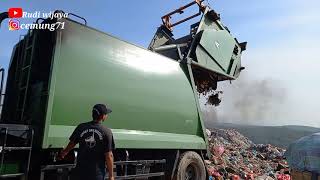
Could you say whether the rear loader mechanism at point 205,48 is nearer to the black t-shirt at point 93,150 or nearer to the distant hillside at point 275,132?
the black t-shirt at point 93,150

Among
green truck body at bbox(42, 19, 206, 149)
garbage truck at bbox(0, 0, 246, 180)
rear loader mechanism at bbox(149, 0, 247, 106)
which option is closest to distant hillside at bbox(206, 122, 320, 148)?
rear loader mechanism at bbox(149, 0, 247, 106)

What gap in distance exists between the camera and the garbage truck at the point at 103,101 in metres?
4.36

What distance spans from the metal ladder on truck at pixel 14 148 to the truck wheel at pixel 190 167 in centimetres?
267

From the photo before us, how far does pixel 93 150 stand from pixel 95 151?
0.02m

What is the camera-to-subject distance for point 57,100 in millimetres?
4488

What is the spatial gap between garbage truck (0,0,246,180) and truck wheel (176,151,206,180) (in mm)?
16

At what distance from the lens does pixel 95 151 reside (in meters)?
3.57

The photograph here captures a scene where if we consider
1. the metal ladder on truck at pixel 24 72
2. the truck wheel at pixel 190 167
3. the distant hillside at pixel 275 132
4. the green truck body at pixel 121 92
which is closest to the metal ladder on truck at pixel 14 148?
the green truck body at pixel 121 92

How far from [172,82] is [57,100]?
2.37 m

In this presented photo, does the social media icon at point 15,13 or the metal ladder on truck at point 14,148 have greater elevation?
the social media icon at point 15,13

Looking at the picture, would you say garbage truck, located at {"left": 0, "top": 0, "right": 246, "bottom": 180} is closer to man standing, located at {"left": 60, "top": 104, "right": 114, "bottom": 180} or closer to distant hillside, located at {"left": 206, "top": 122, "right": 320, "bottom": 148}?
man standing, located at {"left": 60, "top": 104, "right": 114, "bottom": 180}

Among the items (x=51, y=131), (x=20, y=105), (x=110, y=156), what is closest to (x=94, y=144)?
(x=110, y=156)

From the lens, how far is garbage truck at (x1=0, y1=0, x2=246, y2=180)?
4.36 metres

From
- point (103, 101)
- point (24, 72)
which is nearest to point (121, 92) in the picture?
point (103, 101)
